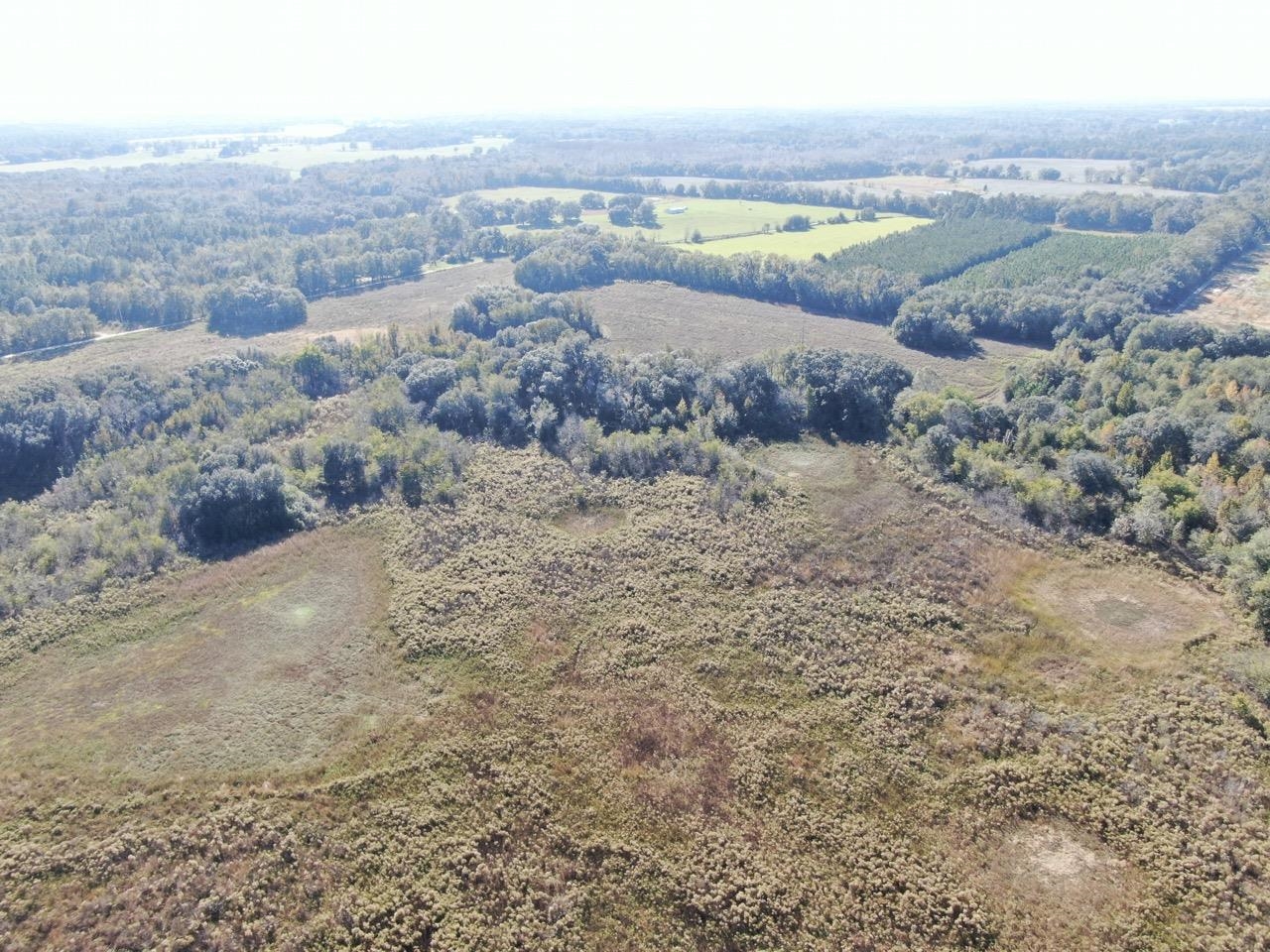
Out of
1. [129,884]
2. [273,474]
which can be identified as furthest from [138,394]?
[129,884]

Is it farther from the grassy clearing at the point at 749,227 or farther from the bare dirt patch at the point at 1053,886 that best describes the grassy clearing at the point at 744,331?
the bare dirt patch at the point at 1053,886

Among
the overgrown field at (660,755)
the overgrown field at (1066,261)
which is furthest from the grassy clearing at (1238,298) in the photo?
the overgrown field at (660,755)

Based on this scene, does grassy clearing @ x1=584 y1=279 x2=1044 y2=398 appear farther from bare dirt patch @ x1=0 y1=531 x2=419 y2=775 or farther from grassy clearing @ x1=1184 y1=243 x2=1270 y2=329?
bare dirt patch @ x1=0 y1=531 x2=419 y2=775

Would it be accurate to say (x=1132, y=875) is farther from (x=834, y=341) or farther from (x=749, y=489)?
(x=834, y=341)

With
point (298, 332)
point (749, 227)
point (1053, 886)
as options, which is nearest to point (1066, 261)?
point (749, 227)

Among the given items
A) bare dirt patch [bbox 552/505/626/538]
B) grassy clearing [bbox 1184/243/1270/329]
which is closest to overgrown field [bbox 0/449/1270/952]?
bare dirt patch [bbox 552/505/626/538]

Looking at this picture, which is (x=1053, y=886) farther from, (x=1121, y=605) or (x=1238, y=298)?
(x=1238, y=298)
